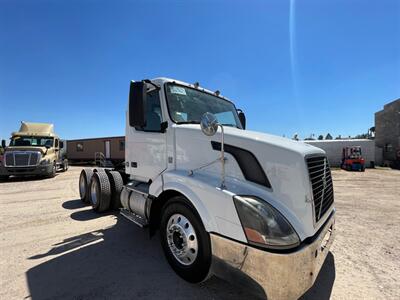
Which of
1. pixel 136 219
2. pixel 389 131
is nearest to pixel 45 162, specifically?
pixel 136 219

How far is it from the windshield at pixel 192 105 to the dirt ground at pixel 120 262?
2135 mm

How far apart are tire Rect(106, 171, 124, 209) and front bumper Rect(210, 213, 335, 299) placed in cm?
407

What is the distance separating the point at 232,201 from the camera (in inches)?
89.7

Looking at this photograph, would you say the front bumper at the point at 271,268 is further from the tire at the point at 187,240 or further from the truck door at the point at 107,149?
the truck door at the point at 107,149

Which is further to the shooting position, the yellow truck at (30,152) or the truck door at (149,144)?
the yellow truck at (30,152)

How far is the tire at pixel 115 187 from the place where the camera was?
5.77 meters

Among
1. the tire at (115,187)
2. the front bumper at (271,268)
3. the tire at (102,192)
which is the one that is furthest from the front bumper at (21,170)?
the front bumper at (271,268)

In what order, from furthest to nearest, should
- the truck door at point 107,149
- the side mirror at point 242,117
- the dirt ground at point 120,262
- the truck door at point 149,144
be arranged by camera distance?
the truck door at point 107,149 → the side mirror at point 242,117 → the truck door at point 149,144 → the dirt ground at point 120,262

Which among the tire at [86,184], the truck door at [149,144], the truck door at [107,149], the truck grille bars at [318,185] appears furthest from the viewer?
the truck door at [107,149]

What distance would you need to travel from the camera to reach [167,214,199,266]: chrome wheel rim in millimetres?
2729

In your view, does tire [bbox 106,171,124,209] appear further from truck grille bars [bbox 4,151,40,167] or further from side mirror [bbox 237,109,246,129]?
truck grille bars [bbox 4,151,40,167]

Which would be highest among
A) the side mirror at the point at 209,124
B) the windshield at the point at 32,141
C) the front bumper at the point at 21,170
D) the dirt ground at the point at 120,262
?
the windshield at the point at 32,141

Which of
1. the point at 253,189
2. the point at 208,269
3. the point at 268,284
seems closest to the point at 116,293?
the point at 208,269

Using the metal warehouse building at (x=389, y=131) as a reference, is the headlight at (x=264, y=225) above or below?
below
